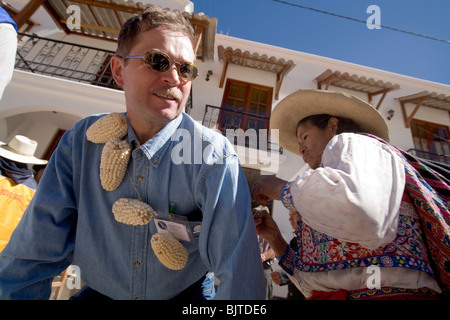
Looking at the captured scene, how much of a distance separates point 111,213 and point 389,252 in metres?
1.40

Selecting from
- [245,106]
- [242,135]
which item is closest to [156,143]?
[242,135]

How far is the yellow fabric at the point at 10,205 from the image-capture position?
8.39 ft

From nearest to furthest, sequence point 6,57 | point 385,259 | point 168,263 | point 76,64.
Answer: point 385,259
point 168,263
point 6,57
point 76,64

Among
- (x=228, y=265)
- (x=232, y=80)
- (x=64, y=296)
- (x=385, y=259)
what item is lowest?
(x=64, y=296)

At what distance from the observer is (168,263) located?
110 centimetres

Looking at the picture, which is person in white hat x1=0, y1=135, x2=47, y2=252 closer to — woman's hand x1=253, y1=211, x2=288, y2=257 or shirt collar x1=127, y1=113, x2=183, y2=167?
shirt collar x1=127, y1=113, x2=183, y2=167

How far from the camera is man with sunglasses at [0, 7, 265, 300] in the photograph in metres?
1.13

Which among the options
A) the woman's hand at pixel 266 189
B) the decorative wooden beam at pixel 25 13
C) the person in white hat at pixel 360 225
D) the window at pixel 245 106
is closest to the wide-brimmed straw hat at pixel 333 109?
the person in white hat at pixel 360 225

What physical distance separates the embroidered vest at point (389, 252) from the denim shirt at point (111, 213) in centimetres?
53

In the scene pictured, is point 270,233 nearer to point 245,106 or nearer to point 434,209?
point 434,209

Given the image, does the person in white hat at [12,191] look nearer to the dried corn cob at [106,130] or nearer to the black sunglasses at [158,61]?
the dried corn cob at [106,130]

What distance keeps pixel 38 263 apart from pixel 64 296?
3184 mm
